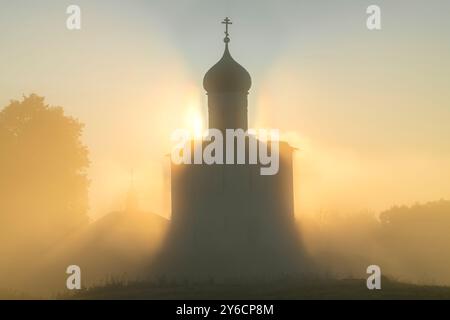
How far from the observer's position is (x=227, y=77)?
3766 centimetres

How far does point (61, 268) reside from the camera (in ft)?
118

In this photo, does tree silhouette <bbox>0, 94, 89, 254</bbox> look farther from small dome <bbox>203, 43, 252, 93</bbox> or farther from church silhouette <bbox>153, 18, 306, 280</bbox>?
small dome <bbox>203, 43, 252, 93</bbox>

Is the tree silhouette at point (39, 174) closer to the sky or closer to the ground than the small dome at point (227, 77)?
closer to the ground

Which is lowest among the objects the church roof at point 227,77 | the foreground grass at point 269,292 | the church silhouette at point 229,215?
the foreground grass at point 269,292

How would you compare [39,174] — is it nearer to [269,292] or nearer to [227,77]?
[227,77]

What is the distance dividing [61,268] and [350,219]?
19.3 meters

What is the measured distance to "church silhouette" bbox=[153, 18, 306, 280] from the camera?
1405 inches

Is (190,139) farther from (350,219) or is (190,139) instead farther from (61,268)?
(350,219)

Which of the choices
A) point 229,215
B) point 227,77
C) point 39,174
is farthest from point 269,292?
point 39,174

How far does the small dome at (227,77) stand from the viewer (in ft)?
124

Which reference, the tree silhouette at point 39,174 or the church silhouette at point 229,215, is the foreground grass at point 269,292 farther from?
the tree silhouette at point 39,174

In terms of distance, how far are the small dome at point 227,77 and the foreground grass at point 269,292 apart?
12402 millimetres

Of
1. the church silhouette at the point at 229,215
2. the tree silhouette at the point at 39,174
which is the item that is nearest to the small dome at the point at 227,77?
the church silhouette at the point at 229,215
